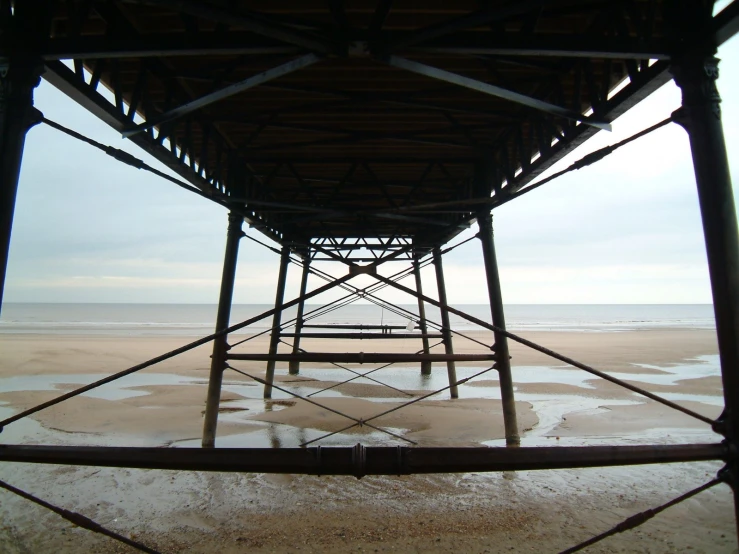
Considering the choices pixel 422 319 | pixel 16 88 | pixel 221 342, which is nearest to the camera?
pixel 16 88

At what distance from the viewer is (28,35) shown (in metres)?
3.13

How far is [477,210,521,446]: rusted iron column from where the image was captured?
6.84 metres

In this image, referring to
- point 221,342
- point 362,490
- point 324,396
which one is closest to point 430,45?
point 362,490

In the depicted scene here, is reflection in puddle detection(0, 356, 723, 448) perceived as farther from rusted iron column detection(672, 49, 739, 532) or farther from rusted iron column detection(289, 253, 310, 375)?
rusted iron column detection(672, 49, 739, 532)

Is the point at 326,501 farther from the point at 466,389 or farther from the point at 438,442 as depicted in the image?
the point at 466,389

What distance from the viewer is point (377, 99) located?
525cm

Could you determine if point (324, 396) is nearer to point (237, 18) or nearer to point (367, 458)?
point (367, 458)

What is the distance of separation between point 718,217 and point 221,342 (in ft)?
19.6

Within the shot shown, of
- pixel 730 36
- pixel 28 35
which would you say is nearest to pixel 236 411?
pixel 28 35

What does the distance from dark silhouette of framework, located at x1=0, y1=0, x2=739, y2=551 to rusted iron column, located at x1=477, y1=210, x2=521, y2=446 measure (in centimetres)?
3

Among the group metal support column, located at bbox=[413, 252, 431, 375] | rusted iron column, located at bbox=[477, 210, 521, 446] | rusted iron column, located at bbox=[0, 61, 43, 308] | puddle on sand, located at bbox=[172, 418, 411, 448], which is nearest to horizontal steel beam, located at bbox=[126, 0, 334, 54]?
rusted iron column, located at bbox=[0, 61, 43, 308]

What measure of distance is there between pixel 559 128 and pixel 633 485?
4.12m

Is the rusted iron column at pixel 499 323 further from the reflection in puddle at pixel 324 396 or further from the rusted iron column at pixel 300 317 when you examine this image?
the rusted iron column at pixel 300 317

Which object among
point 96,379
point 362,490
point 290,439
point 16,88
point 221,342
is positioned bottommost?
point 362,490
